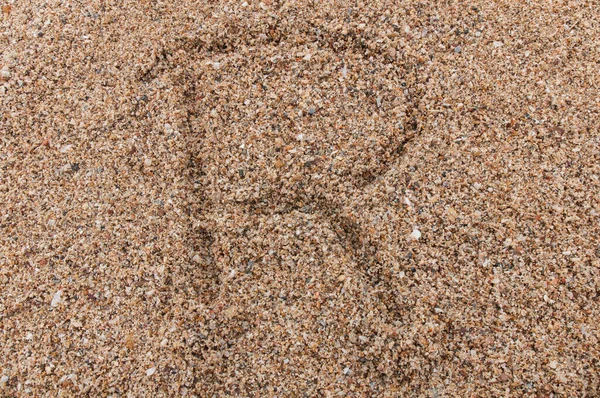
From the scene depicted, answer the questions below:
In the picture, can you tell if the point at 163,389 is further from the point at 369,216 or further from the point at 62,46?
the point at 62,46

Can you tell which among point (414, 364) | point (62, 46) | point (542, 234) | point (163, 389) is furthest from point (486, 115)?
point (62, 46)

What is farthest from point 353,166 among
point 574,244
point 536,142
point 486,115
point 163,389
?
point 163,389

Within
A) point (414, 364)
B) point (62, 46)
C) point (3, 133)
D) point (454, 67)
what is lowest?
point (414, 364)

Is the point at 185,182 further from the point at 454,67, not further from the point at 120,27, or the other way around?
the point at 454,67

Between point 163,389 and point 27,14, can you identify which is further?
point 27,14

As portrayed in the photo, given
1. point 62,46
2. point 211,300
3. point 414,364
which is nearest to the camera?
point 414,364

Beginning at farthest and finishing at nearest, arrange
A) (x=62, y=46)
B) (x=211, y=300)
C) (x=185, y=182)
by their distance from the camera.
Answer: (x=62, y=46)
(x=185, y=182)
(x=211, y=300)

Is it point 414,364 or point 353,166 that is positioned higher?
point 353,166
